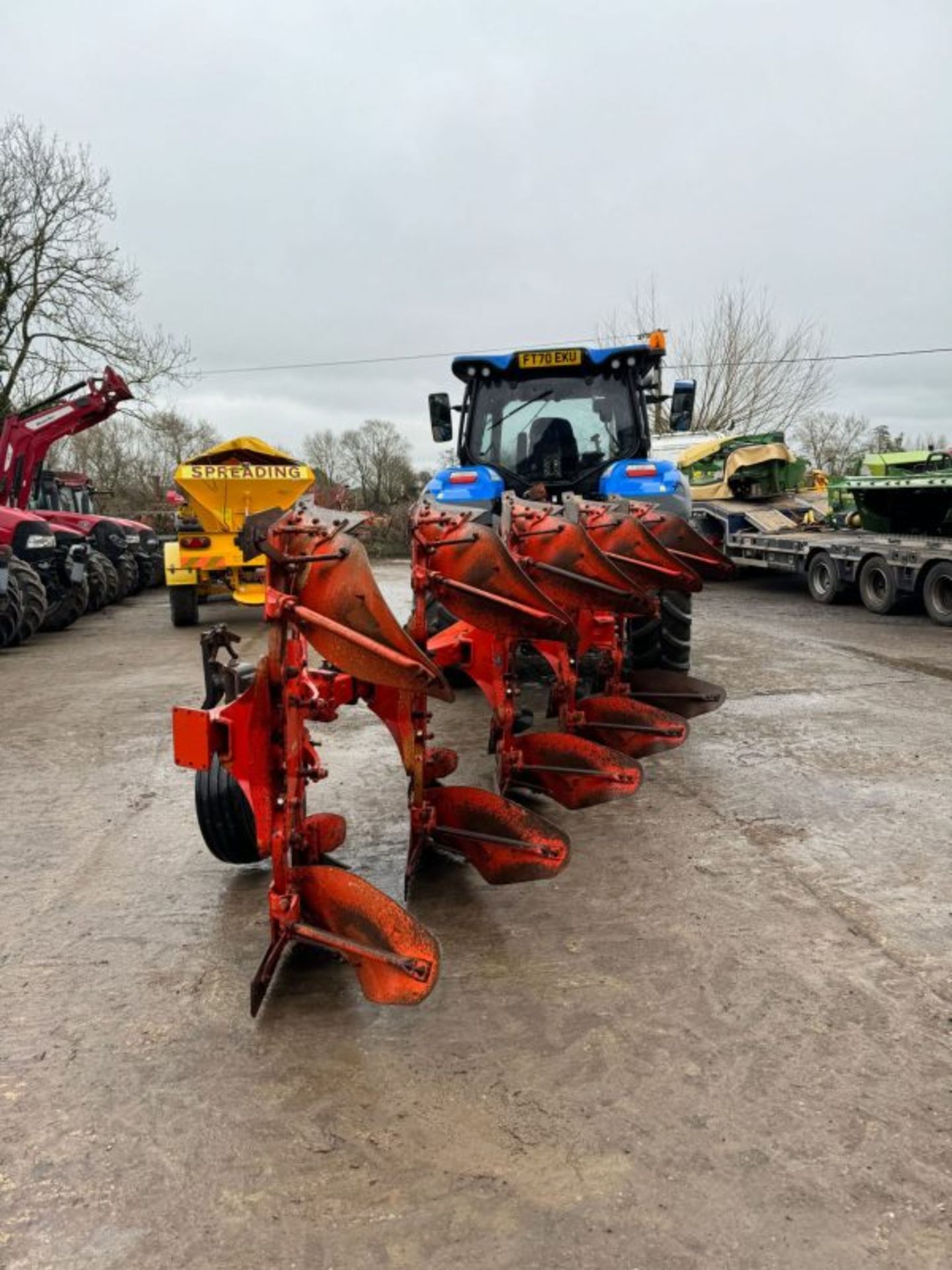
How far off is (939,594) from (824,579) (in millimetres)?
2240

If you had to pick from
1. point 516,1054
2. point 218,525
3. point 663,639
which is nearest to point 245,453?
point 218,525

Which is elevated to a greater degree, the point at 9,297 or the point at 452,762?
the point at 9,297

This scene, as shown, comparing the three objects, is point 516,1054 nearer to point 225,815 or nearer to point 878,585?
point 225,815

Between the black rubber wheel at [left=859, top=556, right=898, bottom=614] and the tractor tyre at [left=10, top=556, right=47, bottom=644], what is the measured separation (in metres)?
9.52

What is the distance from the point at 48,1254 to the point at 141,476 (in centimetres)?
3685

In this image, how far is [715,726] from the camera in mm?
5629

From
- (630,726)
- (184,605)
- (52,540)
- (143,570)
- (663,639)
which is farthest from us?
(143,570)

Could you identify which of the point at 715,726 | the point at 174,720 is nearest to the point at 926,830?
the point at 715,726

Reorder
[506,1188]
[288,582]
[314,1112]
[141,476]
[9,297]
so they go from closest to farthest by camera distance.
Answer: [506,1188]
[314,1112]
[288,582]
[9,297]
[141,476]

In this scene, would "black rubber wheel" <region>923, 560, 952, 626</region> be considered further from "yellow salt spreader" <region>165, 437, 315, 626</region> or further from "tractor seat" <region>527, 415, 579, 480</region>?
"yellow salt spreader" <region>165, 437, 315, 626</region>

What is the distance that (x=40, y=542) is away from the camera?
1001 cm

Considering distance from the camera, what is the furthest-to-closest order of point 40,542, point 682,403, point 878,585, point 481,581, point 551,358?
point 878,585, point 40,542, point 682,403, point 551,358, point 481,581

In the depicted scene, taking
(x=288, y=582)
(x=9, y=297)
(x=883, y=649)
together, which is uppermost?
(x=9, y=297)

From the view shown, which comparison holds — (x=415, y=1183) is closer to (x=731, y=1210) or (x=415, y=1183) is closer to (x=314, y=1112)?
(x=314, y=1112)
